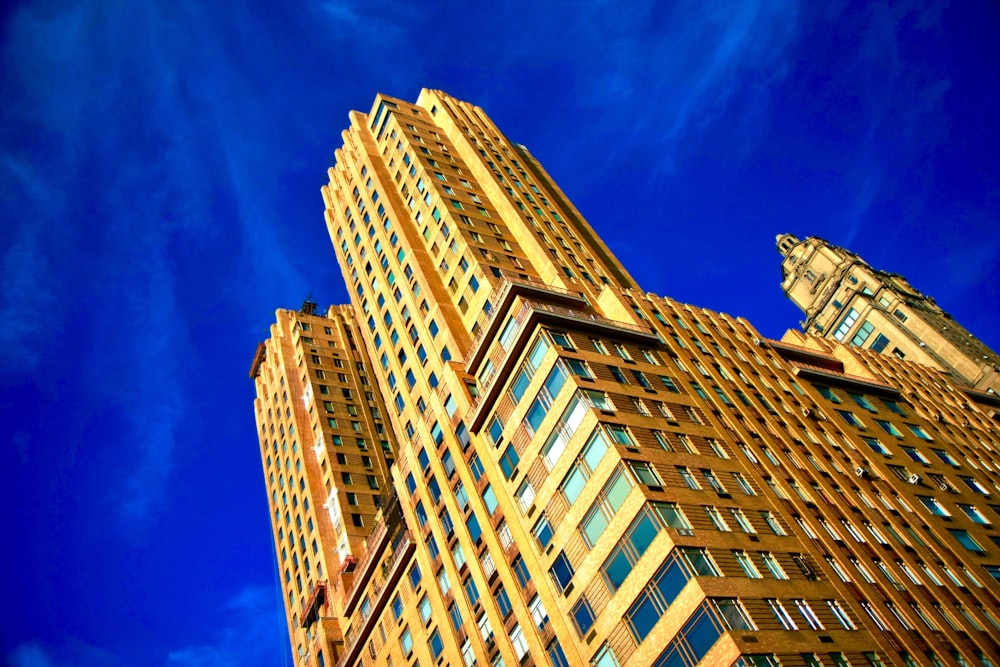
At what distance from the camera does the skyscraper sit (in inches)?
1383

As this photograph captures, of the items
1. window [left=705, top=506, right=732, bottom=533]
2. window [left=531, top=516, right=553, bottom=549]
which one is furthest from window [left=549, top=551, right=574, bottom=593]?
window [left=705, top=506, right=732, bottom=533]

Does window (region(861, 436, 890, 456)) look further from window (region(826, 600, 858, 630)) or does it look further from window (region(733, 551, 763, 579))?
window (region(733, 551, 763, 579))

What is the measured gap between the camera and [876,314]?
332 feet

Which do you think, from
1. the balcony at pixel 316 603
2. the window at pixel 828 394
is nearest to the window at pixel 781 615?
the window at pixel 828 394

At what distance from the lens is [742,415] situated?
49.0 m

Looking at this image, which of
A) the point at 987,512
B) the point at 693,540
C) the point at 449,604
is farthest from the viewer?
the point at 987,512

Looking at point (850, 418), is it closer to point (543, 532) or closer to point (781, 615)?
point (543, 532)

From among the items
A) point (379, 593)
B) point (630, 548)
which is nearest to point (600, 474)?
point (630, 548)

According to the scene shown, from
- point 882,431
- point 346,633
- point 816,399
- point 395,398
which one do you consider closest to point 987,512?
point 882,431

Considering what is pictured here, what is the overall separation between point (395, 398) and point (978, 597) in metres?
39.1

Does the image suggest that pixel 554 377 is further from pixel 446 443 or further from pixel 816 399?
pixel 816 399

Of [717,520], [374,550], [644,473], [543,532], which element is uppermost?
[374,550]

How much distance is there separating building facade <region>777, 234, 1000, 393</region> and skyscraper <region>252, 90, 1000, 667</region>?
13.7m

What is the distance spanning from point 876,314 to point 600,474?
75.8 m
